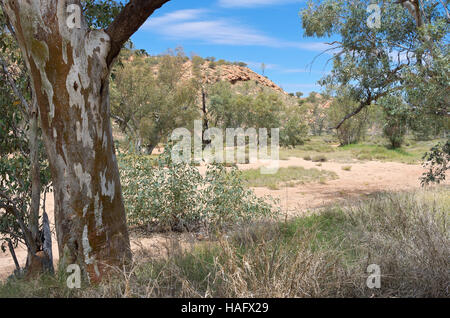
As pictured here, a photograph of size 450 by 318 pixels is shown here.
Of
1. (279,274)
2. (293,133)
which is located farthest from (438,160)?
(293,133)

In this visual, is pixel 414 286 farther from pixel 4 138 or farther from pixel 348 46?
pixel 348 46

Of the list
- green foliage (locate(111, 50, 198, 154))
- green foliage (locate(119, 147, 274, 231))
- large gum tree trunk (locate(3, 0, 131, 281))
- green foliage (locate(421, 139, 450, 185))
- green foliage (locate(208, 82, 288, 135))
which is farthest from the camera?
green foliage (locate(208, 82, 288, 135))

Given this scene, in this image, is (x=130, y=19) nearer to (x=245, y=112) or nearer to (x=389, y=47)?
(x=389, y=47)

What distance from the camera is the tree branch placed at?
3008mm

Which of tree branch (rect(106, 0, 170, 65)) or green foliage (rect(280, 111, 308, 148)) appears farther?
green foliage (rect(280, 111, 308, 148))

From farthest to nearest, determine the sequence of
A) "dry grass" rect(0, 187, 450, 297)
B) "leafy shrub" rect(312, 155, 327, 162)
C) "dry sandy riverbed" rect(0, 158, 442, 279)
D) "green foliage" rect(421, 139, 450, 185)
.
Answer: "leafy shrub" rect(312, 155, 327, 162), "dry sandy riverbed" rect(0, 158, 442, 279), "green foliage" rect(421, 139, 450, 185), "dry grass" rect(0, 187, 450, 297)

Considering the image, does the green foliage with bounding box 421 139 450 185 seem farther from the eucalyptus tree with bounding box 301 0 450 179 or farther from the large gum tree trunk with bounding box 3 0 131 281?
the large gum tree trunk with bounding box 3 0 131 281

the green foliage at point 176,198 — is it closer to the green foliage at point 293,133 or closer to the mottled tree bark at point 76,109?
the mottled tree bark at point 76,109

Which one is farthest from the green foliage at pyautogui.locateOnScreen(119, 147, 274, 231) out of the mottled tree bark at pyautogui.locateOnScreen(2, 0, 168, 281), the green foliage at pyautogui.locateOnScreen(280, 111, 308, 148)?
the green foliage at pyautogui.locateOnScreen(280, 111, 308, 148)

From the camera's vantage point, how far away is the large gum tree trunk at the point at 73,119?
9.86 feet

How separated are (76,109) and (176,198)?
13.2ft

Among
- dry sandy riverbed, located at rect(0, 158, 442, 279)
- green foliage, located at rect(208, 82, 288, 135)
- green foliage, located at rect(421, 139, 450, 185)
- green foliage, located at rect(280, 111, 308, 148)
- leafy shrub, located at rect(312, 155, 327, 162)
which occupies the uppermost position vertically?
green foliage, located at rect(208, 82, 288, 135)

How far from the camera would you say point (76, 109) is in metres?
3.01
